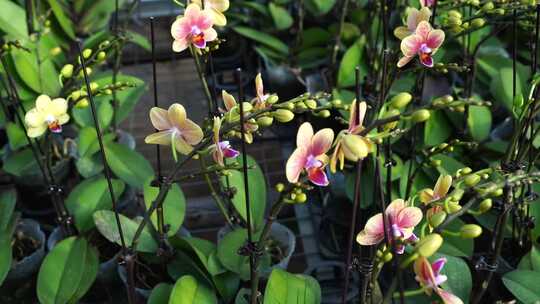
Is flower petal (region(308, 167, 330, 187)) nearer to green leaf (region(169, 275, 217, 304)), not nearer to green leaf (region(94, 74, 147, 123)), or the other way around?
green leaf (region(169, 275, 217, 304))

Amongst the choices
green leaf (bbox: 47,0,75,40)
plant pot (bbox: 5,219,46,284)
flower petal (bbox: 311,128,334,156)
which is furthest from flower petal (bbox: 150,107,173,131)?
green leaf (bbox: 47,0,75,40)

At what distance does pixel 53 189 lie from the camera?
1.00 m

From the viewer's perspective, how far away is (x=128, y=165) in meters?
1.17

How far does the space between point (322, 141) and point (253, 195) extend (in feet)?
1.42

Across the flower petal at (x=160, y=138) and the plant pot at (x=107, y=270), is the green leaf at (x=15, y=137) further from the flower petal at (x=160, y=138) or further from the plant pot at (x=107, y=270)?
the flower petal at (x=160, y=138)

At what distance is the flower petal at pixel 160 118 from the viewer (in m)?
0.76

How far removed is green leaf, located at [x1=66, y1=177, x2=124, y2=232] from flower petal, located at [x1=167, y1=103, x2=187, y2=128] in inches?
14.7

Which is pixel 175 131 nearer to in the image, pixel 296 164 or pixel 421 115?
pixel 296 164

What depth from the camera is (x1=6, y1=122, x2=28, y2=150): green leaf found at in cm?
115

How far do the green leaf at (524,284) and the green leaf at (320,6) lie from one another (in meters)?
0.88

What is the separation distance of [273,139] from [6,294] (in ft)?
2.36

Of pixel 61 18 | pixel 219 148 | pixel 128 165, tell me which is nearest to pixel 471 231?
pixel 219 148

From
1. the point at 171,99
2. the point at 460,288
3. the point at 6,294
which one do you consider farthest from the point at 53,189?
Result: the point at 171,99

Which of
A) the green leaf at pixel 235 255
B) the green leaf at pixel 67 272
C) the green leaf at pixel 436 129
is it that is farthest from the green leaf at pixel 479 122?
the green leaf at pixel 67 272
